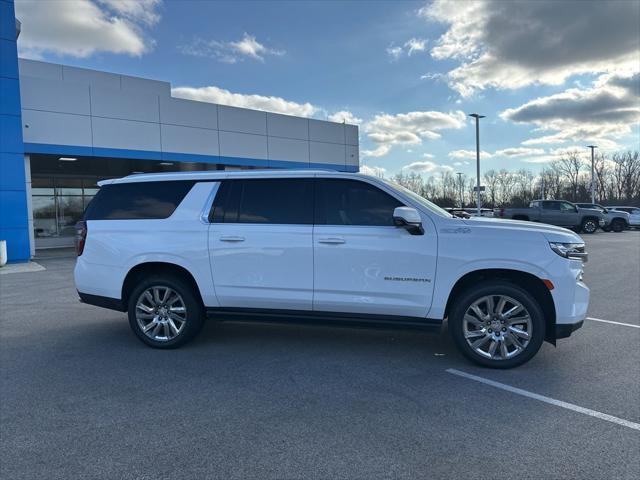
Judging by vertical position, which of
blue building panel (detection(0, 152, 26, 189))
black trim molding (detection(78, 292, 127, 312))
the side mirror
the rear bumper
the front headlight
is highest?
blue building panel (detection(0, 152, 26, 189))

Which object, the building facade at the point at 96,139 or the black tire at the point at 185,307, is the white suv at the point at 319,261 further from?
the building facade at the point at 96,139

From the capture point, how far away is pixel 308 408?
3.79 meters

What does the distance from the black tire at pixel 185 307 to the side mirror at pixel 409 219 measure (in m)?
2.51

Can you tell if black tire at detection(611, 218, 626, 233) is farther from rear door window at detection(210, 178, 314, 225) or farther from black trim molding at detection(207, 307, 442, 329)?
rear door window at detection(210, 178, 314, 225)

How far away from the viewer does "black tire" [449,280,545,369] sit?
4512 mm

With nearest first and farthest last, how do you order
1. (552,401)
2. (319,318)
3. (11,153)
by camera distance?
(552,401) < (319,318) < (11,153)

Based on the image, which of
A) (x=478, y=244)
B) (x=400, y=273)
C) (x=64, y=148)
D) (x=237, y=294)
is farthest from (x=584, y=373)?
(x=64, y=148)

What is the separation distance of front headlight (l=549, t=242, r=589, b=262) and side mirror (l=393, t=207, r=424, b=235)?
4.25 ft

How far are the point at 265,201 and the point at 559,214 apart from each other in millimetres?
26810

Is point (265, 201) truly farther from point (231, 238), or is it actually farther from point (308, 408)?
point (308, 408)

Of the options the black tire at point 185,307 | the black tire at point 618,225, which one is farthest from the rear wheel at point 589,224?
the black tire at point 185,307

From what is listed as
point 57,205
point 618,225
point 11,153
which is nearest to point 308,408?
point 11,153

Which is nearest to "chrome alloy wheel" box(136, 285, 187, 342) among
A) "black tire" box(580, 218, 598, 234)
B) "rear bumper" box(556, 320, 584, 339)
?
"rear bumper" box(556, 320, 584, 339)

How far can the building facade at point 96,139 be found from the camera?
1591 cm
